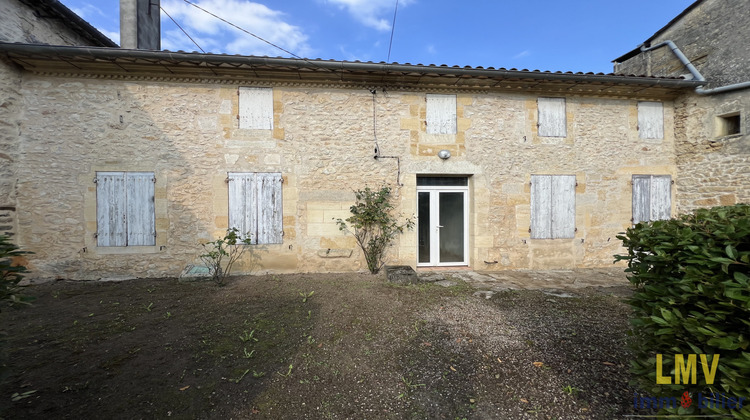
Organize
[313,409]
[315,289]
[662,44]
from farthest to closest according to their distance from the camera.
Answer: [662,44]
[315,289]
[313,409]

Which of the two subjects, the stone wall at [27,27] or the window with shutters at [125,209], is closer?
the stone wall at [27,27]

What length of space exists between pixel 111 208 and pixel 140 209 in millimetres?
473

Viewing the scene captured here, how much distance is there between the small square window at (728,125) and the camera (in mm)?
5680

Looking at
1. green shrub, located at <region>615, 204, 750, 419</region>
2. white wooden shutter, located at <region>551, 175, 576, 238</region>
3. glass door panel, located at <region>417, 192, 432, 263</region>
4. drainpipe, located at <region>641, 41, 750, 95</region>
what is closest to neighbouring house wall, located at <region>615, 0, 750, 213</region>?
drainpipe, located at <region>641, 41, 750, 95</region>

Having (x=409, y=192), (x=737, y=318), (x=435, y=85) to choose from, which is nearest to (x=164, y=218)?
(x=409, y=192)

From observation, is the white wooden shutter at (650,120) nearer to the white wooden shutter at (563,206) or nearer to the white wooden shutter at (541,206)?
the white wooden shutter at (563,206)

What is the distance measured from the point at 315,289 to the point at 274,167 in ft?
8.11

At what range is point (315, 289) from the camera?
4.31m

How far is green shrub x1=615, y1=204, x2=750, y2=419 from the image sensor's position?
3.94 feet

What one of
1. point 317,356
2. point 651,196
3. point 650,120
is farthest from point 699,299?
point 650,120

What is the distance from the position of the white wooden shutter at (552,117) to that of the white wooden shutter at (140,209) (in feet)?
24.9

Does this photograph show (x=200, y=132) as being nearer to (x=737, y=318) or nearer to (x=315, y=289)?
(x=315, y=289)

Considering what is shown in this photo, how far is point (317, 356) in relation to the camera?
2.56 meters

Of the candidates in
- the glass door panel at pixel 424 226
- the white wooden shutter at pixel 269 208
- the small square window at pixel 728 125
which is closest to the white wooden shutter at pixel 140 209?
the white wooden shutter at pixel 269 208
